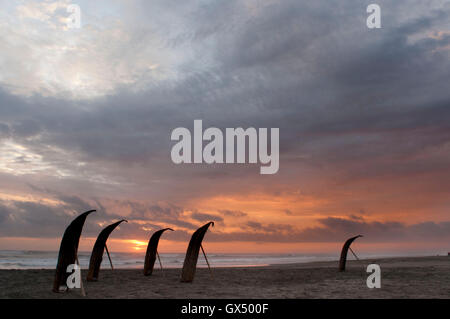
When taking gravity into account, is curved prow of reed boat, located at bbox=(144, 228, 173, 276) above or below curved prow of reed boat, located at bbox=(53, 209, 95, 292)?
below

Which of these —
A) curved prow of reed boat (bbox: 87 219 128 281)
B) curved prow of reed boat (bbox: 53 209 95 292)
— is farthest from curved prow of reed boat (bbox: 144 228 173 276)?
curved prow of reed boat (bbox: 53 209 95 292)

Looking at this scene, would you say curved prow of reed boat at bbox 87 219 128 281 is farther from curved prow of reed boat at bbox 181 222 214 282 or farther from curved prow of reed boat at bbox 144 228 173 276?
curved prow of reed boat at bbox 181 222 214 282

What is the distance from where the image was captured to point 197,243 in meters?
18.1

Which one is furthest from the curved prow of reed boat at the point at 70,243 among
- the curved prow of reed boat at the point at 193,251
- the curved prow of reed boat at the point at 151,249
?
the curved prow of reed boat at the point at 151,249

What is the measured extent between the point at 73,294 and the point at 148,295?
2.85 m

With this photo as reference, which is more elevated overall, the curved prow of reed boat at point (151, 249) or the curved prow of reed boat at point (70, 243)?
the curved prow of reed boat at point (70, 243)

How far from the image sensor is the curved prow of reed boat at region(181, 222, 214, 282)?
1797 cm

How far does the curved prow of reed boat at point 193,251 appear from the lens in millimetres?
17969

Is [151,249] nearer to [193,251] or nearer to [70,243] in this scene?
[193,251]

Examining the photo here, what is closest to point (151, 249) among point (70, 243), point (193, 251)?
point (193, 251)

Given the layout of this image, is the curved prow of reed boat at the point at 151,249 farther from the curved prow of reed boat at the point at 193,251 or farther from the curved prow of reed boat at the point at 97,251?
the curved prow of reed boat at the point at 193,251

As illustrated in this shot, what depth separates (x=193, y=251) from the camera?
1817cm
